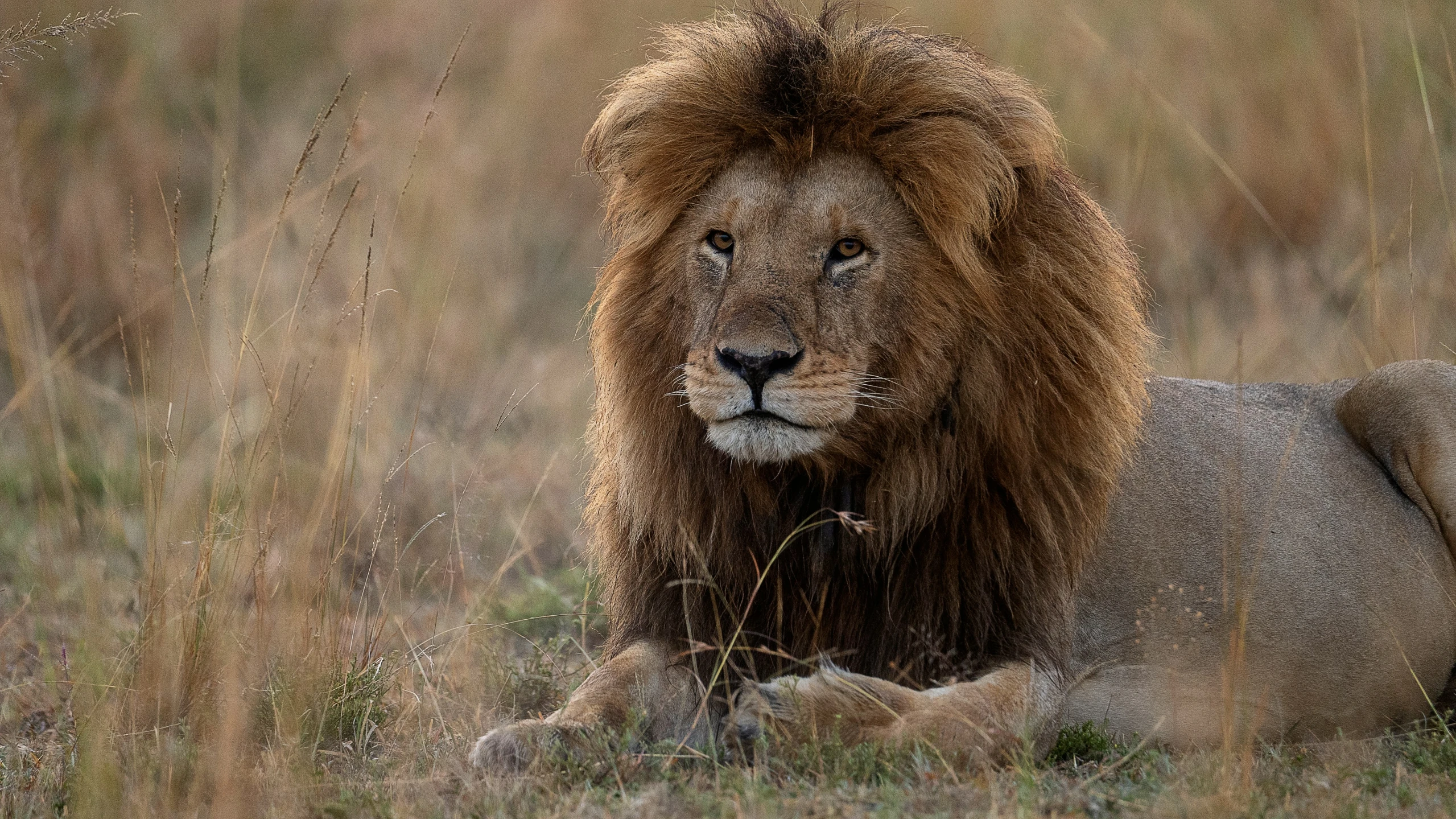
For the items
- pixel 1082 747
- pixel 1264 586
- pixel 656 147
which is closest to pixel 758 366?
pixel 656 147

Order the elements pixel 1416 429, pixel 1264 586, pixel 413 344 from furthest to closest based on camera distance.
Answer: pixel 413 344 → pixel 1416 429 → pixel 1264 586

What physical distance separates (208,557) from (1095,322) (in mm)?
2314

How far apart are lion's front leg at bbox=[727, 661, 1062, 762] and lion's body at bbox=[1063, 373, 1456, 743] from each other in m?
0.48

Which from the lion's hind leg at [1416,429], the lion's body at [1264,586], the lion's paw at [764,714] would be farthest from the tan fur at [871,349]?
the lion's hind leg at [1416,429]

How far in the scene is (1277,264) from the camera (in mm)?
8859

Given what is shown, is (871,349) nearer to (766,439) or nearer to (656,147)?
(766,439)

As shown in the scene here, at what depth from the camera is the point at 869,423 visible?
11.1 feet

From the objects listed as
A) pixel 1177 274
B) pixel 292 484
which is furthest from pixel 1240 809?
pixel 1177 274

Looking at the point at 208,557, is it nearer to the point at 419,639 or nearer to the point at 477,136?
the point at 419,639

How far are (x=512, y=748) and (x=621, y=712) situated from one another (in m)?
0.34

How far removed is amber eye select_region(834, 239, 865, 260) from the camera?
3449 millimetres

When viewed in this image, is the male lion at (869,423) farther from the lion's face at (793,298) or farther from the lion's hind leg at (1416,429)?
the lion's hind leg at (1416,429)

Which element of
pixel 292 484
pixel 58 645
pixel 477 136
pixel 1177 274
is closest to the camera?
pixel 58 645

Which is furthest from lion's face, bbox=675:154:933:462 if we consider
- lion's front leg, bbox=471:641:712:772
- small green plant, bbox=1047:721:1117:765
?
small green plant, bbox=1047:721:1117:765
